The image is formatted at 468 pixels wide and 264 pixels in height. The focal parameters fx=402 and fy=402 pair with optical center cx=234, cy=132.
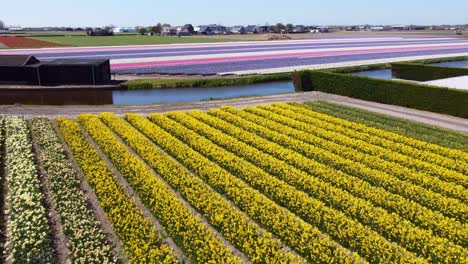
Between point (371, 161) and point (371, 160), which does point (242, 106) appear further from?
point (371, 161)

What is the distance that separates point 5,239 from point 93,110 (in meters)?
18.7

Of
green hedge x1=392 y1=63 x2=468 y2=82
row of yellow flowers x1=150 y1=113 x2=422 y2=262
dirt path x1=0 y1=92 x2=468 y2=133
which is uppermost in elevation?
green hedge x1=392 y1=63 x2=468 y2=82

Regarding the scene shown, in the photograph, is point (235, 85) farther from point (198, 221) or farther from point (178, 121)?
point (198, 221)

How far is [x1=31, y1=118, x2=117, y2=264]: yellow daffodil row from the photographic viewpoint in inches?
508

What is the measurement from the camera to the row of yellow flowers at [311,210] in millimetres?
12734

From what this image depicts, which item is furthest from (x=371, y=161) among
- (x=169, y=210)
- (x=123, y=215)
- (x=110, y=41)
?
(x=110, y=41)

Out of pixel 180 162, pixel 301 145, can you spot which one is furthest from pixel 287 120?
pixel 180 162

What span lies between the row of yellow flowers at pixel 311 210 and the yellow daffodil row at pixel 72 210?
6813 millimetres

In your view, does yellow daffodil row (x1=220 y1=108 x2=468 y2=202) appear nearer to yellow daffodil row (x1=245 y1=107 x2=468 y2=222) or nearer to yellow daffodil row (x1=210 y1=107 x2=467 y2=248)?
yellow daffodil row (x1=245 y1=107 x2=468 y2=222)

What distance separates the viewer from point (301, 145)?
22.4 metres

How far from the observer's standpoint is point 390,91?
3494 cm

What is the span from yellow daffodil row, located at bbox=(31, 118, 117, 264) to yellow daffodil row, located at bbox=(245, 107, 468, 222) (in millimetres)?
11465

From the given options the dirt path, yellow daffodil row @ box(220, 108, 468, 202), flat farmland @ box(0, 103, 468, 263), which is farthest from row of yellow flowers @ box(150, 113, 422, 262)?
the dirt path

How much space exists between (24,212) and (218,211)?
23.7ft
